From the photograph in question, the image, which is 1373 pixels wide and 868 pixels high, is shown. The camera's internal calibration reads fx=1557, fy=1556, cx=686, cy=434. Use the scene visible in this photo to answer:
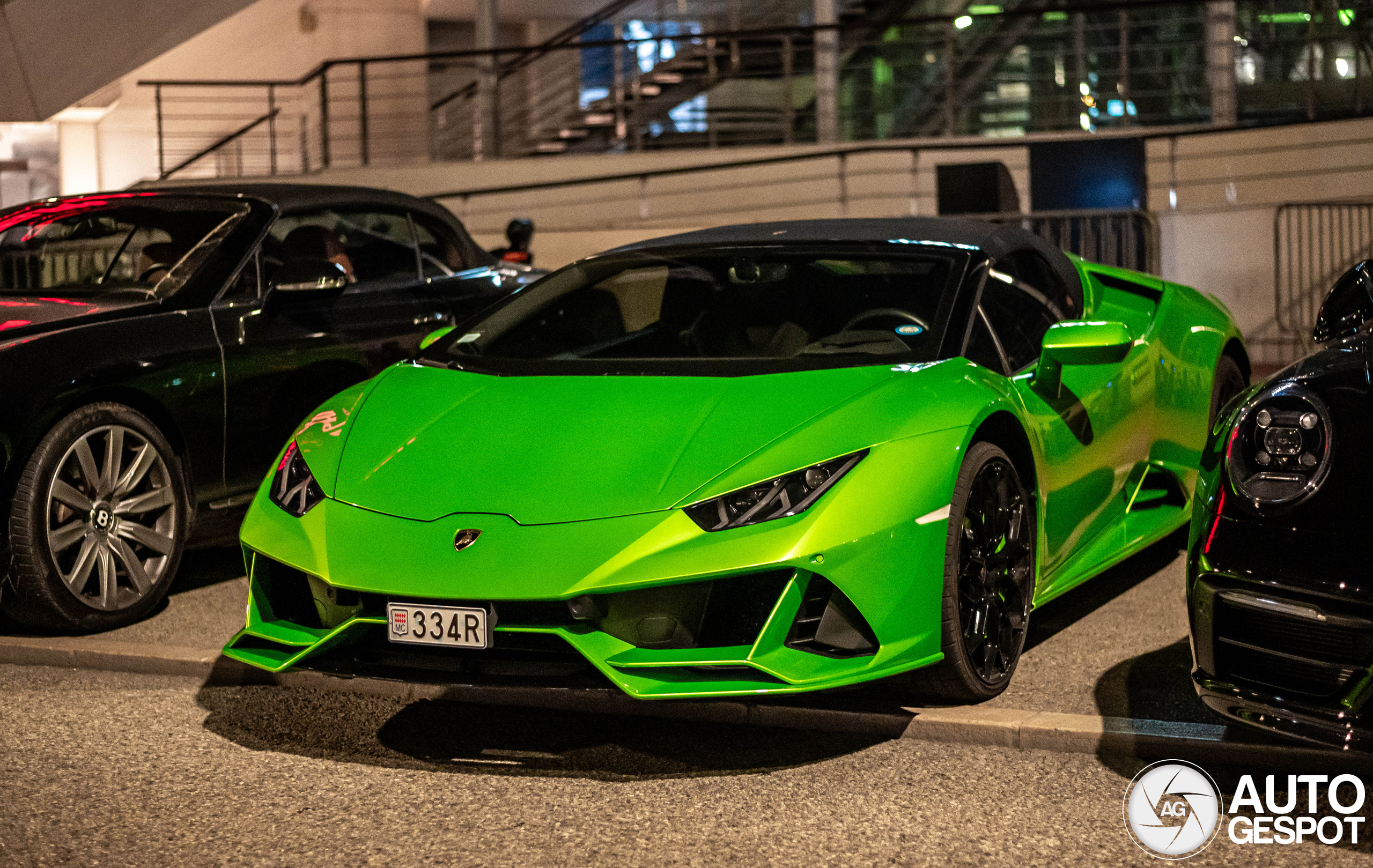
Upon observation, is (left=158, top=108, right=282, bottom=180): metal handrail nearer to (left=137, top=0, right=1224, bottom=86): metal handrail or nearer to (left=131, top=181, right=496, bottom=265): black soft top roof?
(left=137, top=0, right=1224, bottom=86): metal handrail

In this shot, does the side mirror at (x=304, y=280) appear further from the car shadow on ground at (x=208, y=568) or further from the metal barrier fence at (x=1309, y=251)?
the metal barrier fence at (x=1309, y=251)

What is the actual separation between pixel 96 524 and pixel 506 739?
1.86 meters

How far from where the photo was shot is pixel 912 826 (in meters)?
3.33

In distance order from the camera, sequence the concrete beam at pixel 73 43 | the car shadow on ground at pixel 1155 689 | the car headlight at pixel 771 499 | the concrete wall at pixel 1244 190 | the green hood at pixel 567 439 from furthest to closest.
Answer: the concrete beam at pixel 73 43, the concrete wall at pixel 1244 190, the car shadow on ground at pixel 1155 689, the green hood at pixel 567 439, the car headlight at pixel 771 499

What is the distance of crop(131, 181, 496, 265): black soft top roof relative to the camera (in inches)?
246

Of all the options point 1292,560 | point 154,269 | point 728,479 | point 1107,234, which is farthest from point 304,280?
point 1107,234

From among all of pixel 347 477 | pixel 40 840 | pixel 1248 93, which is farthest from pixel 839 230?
pixel 1248 93

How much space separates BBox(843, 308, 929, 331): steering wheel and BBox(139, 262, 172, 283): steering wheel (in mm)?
2712

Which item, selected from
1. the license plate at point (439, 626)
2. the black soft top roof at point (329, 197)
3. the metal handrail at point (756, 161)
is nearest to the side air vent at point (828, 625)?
the license plate at point (439, 626)

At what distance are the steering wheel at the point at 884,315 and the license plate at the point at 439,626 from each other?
1620mm

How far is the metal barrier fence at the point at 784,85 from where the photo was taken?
607 inches

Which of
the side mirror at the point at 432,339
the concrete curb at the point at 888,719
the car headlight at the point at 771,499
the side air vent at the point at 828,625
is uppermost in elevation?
the side mirror at the point at 432,339

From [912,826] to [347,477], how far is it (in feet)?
5.41

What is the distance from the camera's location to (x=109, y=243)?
20.1 ft
